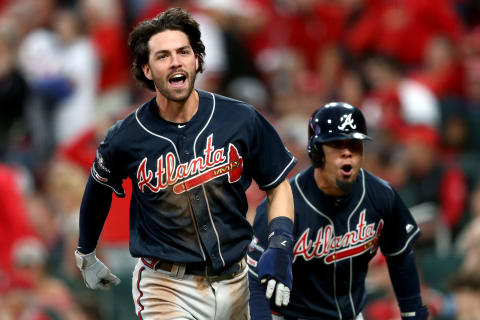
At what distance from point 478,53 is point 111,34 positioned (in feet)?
12.1

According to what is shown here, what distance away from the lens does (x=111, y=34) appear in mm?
10016

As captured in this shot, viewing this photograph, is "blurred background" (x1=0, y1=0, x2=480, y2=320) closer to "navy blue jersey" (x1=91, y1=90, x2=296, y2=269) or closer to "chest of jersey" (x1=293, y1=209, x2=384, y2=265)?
"chest of jersey" (x1=293, y1=209, x2=384, y2=265)

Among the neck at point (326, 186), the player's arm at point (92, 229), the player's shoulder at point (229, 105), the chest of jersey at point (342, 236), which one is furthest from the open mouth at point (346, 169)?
the player's arm at point (92, 229)

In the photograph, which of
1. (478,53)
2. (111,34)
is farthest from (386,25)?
(111,34)

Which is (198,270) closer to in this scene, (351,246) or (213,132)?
(213,132)

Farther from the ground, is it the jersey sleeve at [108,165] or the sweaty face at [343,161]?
the jersey sleeve at [108,165]

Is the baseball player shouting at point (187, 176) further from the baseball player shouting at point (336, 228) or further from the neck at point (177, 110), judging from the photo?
the baseball player shouting at point (336, 228)

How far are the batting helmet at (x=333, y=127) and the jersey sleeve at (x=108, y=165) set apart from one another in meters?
1.03

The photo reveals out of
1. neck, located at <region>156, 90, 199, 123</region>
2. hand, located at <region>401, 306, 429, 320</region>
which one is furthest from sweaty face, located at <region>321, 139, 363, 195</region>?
neck, located at <region>156, 90, 199, 123</region>

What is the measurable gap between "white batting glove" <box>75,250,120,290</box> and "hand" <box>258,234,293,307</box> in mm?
922

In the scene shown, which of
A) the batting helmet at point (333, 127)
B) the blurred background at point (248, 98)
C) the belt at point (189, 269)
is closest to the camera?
the belt at point (189, 269)

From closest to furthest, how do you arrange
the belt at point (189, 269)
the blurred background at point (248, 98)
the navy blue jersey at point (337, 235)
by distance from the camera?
the belt at point (189, 269) → the navy blue jersey at point (337, 235) → the blurred background at point (248, 98)

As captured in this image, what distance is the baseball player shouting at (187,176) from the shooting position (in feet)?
13.4

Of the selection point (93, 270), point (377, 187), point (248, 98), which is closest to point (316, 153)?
point (377, 187)
